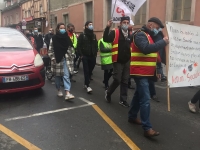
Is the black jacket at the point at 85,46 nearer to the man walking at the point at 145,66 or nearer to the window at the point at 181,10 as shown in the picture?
the man walking at the point at 145,66

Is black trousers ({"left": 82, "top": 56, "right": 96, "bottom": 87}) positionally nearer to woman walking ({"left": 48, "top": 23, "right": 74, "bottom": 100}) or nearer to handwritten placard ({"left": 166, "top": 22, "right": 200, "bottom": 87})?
woman walking ({"left": 48, "top": 23, "right": 74, "bottom": 100})

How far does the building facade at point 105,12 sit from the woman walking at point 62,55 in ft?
24.7

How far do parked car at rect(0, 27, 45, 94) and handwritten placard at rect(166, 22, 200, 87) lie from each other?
306 cm

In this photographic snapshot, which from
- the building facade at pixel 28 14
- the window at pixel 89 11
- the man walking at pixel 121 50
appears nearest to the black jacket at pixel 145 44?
the man walking at pixel 121 50

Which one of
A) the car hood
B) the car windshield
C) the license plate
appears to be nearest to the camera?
the license plate

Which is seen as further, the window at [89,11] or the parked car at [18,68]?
the window at [89,11]

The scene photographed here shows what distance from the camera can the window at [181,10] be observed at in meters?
11.5

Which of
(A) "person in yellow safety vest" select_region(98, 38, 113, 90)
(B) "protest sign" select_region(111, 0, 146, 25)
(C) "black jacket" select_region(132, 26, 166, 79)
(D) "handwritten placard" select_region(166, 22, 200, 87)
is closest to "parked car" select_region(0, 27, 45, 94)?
(A) "person in yellow safety vest" select_region(98, 38, 113, 90)

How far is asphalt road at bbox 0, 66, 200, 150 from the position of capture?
134 inches

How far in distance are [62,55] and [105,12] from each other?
13019 millimetres

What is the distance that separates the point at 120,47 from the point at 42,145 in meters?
2.45

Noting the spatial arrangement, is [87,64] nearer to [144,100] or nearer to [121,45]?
[121,45]

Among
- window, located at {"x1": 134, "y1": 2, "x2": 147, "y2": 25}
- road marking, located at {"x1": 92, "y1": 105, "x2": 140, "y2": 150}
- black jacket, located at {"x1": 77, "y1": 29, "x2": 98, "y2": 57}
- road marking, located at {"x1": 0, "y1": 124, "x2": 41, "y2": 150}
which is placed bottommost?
road marking, located at {"x1": 92, "y1": 105, "x2": 140, "y2": 150}

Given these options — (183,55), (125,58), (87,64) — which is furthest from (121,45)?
(87,64)
